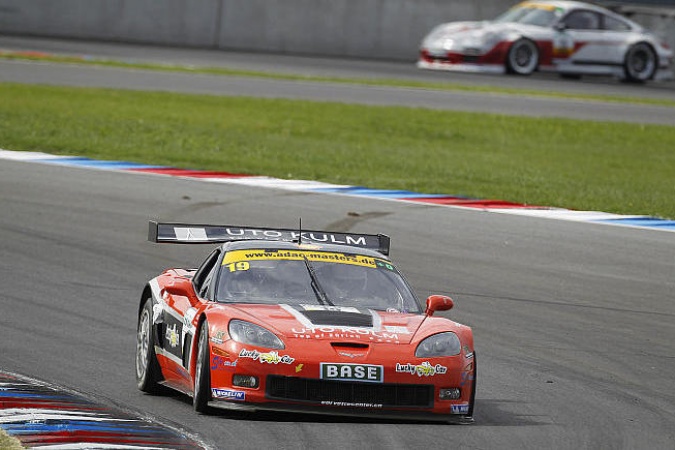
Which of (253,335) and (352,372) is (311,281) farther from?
(352,372)

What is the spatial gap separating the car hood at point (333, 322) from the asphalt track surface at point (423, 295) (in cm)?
45

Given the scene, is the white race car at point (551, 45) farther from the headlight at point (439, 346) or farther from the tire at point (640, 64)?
the headlight at point (439, 346)

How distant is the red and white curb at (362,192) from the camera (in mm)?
16578

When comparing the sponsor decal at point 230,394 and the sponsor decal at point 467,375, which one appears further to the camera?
the sponsor decal at point 467,375

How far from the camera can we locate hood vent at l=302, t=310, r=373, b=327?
8.08m

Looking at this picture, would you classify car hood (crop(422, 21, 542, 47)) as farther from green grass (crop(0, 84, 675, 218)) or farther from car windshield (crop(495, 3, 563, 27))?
green grass (crop(0, 84, 675, 218))

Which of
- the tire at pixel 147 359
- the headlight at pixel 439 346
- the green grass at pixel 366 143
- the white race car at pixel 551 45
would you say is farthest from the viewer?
the white race car at pixel 551 45

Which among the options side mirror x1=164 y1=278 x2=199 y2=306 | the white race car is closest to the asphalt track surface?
side mirror x1=164 y1=278 x2=199 y2=306

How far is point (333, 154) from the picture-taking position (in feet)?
71.4

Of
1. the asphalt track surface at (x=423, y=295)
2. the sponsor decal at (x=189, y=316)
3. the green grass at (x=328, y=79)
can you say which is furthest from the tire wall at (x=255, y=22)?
the sponsor decal at (x=189, y=316)

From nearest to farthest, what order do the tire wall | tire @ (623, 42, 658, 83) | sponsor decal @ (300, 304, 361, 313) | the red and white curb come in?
sponsor decal @ (300, 304, 361, 313)
the red and white curb
tire @ (623, 42, 658, 83)
the tire wall

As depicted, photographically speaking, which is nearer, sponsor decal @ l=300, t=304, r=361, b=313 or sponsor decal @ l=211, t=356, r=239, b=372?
sponsor decal @ l=211, t=356, r=239, b=372

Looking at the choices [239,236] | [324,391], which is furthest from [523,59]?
[324,391]

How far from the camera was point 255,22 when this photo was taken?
36.0 metres
